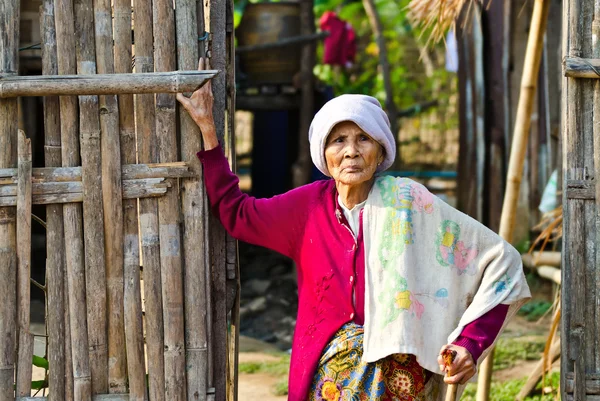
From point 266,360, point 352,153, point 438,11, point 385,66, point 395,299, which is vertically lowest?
point 266,360

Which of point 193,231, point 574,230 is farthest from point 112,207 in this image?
point 574,230

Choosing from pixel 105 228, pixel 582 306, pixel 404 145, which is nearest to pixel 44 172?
pixel 105 228

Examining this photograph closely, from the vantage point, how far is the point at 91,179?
3051 millimetres

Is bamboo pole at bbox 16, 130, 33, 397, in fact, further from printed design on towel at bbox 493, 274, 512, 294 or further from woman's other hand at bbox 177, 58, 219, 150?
printed design on towel at bbox 493, 274, 512, 294

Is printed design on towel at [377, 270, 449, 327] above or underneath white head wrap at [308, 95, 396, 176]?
underneath

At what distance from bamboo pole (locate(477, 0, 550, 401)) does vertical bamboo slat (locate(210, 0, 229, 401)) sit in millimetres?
1508

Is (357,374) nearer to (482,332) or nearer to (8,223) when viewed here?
(482,332)

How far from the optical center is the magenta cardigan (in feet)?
9.53

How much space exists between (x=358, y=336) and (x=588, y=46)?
1.38 metres

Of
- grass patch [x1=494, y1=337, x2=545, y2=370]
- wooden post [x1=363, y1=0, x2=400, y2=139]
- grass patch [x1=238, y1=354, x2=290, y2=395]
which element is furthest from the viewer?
wooden post [x1=363, y1=0, x2=400, y2=139]

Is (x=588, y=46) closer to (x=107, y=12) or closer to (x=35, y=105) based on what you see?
(x=107, y=12)

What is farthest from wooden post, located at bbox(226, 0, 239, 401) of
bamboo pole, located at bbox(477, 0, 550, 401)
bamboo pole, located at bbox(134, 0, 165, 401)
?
bamboo pole, located at bbox(477, 0, 550, 401)

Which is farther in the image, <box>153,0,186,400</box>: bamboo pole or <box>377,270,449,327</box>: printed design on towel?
<box>153,0,186,400</box>: bamboo pole

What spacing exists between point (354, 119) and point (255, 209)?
0.52 m
